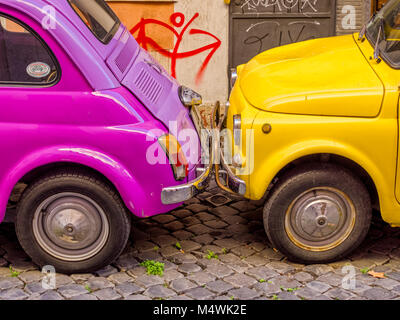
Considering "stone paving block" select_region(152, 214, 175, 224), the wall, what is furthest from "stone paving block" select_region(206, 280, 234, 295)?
the wall

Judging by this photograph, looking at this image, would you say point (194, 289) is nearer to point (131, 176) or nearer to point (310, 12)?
point (131, 176)

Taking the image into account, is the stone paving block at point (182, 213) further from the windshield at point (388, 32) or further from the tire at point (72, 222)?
the windshield at point (388, 32)

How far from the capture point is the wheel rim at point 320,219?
5383 mm

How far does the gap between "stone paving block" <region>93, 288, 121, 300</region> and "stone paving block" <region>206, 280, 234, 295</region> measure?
66 cm

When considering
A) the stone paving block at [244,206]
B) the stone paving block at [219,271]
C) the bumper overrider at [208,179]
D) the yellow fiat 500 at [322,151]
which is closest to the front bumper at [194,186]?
the bumper overrider at [208,179]

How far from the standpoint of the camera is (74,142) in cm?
514

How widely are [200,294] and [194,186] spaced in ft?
2.63

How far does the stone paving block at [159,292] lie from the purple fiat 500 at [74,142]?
0.40m

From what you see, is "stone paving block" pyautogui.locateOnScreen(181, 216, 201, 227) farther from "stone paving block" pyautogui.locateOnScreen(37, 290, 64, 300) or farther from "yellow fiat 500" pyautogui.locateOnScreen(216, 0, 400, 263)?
"stone paving block" pyautogui.locateOnScreen(37, 290, 64, 300)

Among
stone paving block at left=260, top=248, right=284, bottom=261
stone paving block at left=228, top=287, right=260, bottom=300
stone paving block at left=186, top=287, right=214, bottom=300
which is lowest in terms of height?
stone paving block at left=228, top=287, right=260, bottom=300

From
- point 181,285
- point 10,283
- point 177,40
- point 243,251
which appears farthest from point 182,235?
point 177,40

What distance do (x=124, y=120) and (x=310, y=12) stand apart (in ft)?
16.3

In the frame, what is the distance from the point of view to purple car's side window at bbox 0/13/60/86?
5148 millimetres
